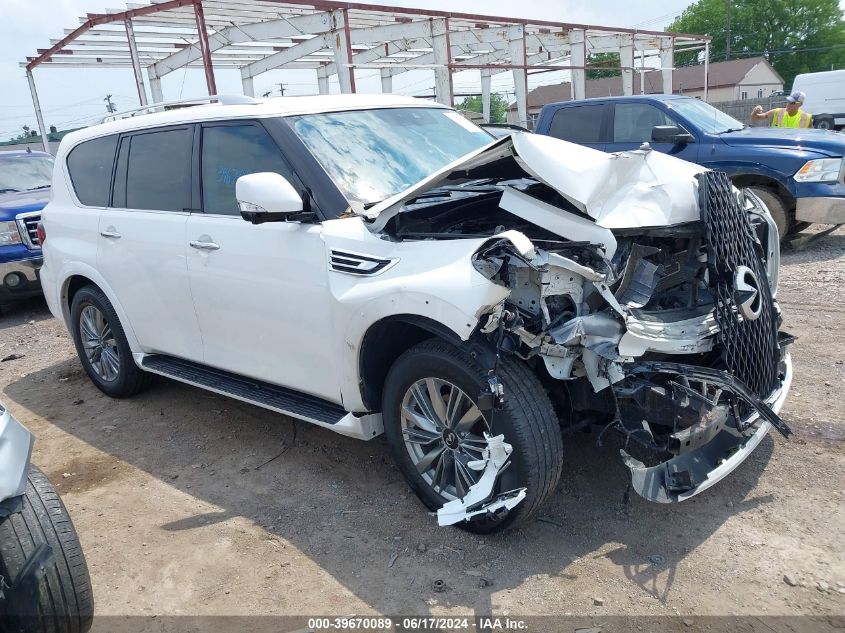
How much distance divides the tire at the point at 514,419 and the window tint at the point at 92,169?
300 centimetres

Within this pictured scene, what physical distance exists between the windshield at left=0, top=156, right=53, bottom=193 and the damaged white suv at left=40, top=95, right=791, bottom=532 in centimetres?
606

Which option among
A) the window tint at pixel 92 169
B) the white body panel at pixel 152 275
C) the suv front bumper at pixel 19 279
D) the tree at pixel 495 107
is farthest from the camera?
the tree at pixel 495 107

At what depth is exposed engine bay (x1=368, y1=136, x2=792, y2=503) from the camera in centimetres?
272

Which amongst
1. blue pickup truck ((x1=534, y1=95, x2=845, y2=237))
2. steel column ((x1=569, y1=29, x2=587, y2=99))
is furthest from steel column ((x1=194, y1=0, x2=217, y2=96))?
steel column ((x1=569, y1=29, x2=587, y2=99))

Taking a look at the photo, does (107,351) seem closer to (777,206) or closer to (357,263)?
(357,263)

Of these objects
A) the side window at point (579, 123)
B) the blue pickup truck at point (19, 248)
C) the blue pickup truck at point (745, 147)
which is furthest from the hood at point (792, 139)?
the blue pickup truck at point (19, 248)

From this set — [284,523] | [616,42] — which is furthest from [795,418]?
[616,42]

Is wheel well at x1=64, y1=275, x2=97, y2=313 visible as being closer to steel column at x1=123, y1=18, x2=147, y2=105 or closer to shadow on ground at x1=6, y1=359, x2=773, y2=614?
shadow on ground at x1=6, y1=359, x2=773, y2=614

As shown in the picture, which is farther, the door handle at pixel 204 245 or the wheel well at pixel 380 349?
the door handle at pixel 204 245

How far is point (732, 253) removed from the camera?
313cm

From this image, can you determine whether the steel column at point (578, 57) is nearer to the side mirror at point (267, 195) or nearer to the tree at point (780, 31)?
the side mirror at point (267, 195)

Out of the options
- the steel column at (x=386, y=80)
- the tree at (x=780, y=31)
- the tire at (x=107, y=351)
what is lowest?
the tire at (x=107, y=351)

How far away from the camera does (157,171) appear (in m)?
4.37

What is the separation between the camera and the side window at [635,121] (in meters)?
8.68
